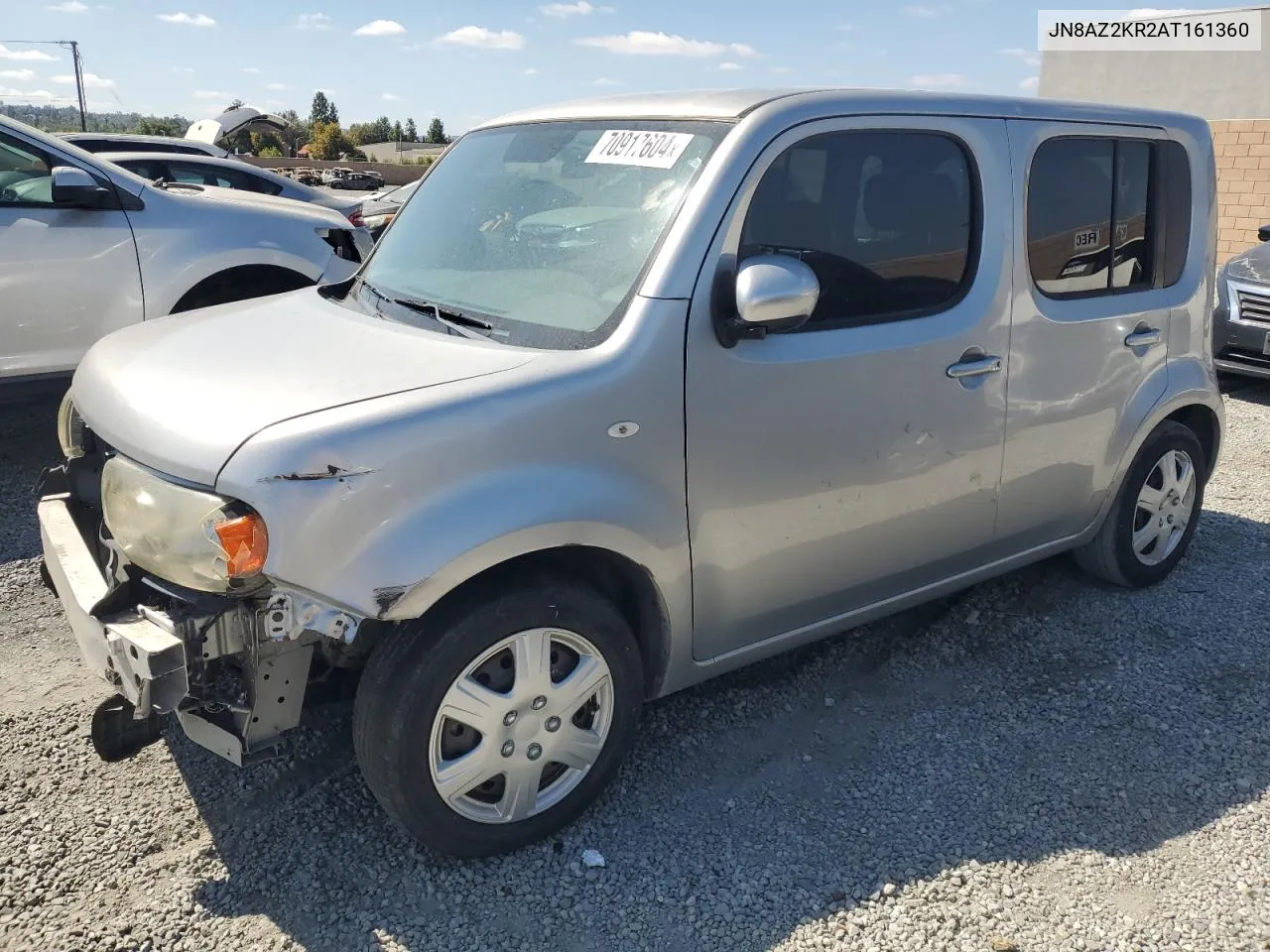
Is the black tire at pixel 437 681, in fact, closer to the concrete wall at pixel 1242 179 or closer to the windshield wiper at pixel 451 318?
the windshield wiper at pixel 451 318

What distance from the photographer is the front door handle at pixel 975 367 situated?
10.9 feet

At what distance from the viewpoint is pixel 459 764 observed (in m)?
2.60

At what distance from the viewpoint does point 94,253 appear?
18.3 ft

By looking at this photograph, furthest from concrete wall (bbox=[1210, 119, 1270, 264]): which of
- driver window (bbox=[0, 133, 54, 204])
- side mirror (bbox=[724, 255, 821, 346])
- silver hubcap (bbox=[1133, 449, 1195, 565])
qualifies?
driver window (bbox=[0, 133, 54, 204])

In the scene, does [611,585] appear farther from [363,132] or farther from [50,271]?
[363,132]

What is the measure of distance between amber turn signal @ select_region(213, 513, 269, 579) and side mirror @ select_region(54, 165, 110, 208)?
3957 millimetres

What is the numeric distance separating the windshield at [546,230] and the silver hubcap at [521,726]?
82cm

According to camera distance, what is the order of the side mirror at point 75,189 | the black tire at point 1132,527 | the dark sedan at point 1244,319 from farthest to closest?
the dark sedan at point 1244,319 < the side mirror at point 75,189 < the black tire at point 1132,527

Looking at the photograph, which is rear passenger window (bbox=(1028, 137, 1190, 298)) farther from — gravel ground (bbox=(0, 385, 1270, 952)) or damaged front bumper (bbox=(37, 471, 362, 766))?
damaged front bumper (bbox=(37, 471, 362, 766))

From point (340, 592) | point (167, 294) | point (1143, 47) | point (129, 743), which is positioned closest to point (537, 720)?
point (340, 592)

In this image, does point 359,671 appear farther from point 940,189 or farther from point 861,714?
point 940,189

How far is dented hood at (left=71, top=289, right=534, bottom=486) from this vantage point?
241 cm

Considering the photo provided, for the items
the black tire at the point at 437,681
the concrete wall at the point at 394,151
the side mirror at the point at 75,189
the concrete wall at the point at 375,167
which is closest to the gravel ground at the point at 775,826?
the black tire at the point at 437,681

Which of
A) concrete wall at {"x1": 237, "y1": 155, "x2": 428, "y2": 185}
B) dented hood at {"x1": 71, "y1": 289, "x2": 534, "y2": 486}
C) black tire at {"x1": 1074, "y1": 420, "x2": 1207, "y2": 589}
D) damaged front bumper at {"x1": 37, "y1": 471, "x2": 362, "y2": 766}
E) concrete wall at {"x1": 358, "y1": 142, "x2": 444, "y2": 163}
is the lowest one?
black tire at {"x1": 1074, "y1": 420, "x2": 1207, "y2": 589}
